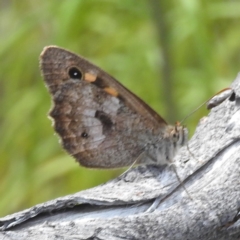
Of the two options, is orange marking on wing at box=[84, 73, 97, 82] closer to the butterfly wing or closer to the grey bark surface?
the butterfly wing

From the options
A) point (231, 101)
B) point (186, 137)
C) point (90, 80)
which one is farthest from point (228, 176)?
point (90, 80)

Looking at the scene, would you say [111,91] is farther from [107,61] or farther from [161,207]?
[107,61]

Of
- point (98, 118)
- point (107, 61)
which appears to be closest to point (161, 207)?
point (98, 118)

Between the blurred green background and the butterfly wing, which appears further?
the blurred green background

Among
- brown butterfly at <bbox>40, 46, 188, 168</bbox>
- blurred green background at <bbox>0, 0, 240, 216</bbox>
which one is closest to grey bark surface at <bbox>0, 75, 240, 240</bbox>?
brown butterfly at <bbox>40, 46, 188, 168</bbox>

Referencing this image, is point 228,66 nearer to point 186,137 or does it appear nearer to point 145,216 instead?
point 186,137
